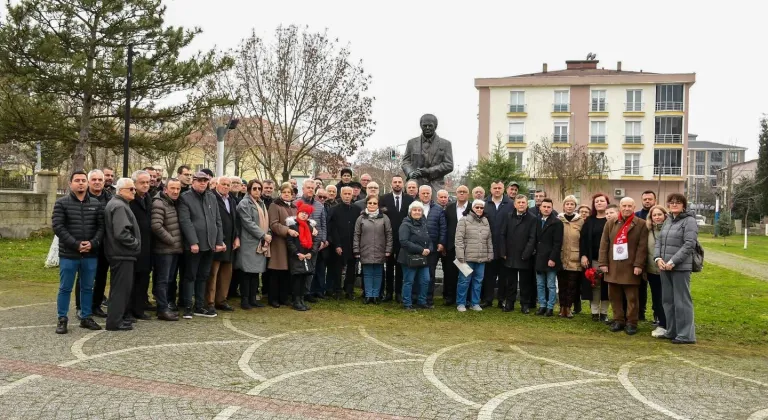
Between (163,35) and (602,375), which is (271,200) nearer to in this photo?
(602,375)

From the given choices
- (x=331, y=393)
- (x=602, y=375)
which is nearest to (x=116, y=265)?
(x=331, y=393)

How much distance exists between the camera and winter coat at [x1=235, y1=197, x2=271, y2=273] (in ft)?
30.0

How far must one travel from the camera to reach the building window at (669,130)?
175 ft

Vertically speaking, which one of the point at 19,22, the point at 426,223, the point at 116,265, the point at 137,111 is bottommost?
the point at 116,265

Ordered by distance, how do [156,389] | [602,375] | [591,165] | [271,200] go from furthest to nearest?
[591,165]
[271,200]
[602,375]
[156,389]

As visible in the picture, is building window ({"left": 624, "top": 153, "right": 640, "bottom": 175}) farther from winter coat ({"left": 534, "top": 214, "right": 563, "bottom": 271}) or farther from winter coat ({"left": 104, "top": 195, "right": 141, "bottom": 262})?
winter coat ({"left": 104, "top": 195, "right": 141, "bottom": 262})

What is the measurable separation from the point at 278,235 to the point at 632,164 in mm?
51352

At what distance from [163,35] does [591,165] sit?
102 ft

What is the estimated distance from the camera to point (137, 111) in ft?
75.4

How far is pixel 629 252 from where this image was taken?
27.2 feet

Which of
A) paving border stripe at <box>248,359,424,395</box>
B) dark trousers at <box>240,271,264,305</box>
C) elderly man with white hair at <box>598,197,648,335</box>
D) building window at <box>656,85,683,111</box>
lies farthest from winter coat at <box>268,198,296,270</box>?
building window at <box>656,85,683,111</box>

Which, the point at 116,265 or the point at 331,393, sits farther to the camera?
the point at 116,265

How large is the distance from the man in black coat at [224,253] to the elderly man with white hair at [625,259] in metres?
5.32

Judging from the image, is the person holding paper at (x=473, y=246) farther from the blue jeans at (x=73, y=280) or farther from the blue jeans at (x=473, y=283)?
the blue jeans at (x=73, y=280)
